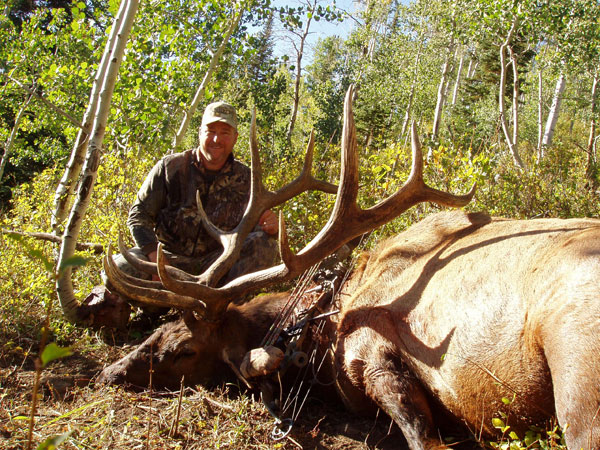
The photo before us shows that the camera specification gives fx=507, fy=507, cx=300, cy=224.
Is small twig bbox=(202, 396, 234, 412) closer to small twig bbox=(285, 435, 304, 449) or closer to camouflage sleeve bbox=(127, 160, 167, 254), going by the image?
small twig bbox=(285, 435, 304, 449)

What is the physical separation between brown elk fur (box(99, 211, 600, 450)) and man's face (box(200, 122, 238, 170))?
1.70 meters

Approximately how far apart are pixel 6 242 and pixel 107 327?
2462mm

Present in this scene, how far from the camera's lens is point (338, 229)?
356 cm

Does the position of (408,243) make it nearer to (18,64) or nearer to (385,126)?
(18,64)

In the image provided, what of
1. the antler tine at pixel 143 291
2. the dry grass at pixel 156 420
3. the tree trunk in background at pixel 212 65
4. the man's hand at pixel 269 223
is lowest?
the dry grass at pixel 156 420

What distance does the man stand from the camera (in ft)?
15.8

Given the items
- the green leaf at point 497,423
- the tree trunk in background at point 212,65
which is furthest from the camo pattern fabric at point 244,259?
the tree trunk in background at point 212,65

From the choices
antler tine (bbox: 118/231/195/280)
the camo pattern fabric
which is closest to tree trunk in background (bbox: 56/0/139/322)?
the camo pattern fabric

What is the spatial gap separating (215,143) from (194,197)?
563 millimetres

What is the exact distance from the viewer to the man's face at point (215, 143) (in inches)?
193

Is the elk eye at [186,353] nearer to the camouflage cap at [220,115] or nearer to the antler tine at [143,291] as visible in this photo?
the antler tine at [143,291]

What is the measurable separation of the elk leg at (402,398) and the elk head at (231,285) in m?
0.84

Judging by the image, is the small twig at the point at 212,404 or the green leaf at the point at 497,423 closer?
the green leaf at the point at 497,423

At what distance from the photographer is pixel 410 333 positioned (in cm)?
324
